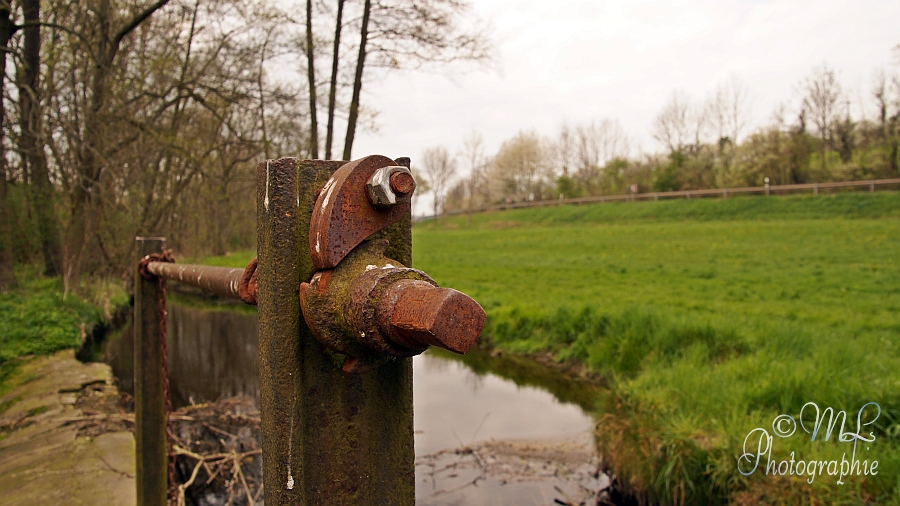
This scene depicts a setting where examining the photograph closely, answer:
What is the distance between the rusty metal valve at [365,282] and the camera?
0.64 m

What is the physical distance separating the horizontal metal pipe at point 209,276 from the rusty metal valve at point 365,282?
419 millimetres

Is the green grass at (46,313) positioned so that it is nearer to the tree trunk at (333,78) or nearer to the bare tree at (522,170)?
the tree trunk at (333,78)

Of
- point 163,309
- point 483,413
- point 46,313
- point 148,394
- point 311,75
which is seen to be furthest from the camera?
point 311,75

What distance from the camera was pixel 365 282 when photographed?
69 cm

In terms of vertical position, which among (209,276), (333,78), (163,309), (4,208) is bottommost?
(163,309)

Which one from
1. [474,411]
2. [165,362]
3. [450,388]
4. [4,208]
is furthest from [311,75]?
[165,362]

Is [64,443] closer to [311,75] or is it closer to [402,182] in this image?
[402,182]

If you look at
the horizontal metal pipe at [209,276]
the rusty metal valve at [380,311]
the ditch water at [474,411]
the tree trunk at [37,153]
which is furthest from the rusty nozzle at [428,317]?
the tree trunk at [37,153]

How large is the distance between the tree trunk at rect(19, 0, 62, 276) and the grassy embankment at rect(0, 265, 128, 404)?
62 cm

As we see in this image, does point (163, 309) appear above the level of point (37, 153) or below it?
below

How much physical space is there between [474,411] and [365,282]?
6.61 metres

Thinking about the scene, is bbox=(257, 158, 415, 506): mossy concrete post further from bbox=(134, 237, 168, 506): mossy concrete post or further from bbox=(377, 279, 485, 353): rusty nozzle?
bbox=(134, 237, 168, 506): mossy concrete post

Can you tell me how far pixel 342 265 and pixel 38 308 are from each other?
31.7 ft

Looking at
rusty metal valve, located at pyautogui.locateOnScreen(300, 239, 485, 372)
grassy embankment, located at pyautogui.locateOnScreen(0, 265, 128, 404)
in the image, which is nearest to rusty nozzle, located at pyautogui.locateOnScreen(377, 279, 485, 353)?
rusty metal valve, located at pyautogui.locateOnScreen(300, 239, 485, 372)
